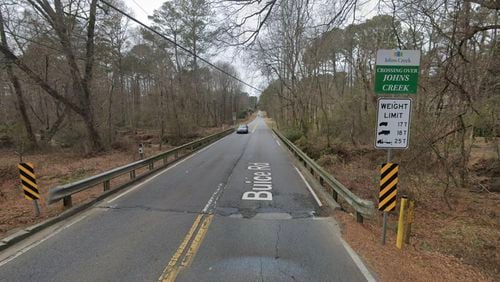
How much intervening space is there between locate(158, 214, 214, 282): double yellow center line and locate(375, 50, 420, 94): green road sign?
4.05 metres

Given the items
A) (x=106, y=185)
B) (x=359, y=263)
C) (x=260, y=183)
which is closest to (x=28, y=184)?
(x=106, y=185)

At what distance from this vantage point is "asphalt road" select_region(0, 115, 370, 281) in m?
3.78

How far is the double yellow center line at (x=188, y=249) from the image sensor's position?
12.3 ft

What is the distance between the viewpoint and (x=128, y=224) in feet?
18.0

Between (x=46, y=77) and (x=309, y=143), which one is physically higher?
(x=46, y=77)

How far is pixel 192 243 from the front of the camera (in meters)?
4.66

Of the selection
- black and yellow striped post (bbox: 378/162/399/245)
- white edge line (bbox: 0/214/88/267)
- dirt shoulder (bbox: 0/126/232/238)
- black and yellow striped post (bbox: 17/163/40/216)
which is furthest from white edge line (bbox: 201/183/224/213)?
black and yellow striped post (bbox: 378/162/399/245)

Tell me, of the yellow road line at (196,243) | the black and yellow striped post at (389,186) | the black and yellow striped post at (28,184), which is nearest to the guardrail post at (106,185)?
the black and yellow striped post at (28,184)

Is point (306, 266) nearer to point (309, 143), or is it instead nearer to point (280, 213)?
point (280, 213)

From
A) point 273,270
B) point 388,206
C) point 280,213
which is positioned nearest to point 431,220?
point 388,206

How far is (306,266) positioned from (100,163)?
11898 mm

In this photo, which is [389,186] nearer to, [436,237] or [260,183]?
[436,237]

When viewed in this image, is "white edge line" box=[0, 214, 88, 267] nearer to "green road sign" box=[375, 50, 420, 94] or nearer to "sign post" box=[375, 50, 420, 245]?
"sign post" box=[375, 50, 420, 245]

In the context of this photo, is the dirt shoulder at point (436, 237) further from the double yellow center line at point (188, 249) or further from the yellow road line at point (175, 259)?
the yellow road line at point (175, 259)
